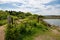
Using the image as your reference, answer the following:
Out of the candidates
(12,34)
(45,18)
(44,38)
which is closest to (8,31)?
(12,34)

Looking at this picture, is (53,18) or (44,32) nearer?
(44,32)

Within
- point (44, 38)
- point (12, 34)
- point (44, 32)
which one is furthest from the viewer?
point (44, 32)

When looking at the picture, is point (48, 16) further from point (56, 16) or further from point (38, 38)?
point (38, 38)

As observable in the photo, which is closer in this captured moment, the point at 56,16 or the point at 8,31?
the point at 8,31

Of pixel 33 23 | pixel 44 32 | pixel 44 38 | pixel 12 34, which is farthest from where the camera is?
pixel 33 23

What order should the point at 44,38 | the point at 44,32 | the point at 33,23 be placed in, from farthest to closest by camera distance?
the point at 33,23, the point at 44,32, the point at 44,38

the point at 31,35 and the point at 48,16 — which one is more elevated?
the point at 48,16

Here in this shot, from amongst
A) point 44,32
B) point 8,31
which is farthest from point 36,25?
point 8,31

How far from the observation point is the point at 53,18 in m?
11.1

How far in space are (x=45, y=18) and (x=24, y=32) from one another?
8.51 feet

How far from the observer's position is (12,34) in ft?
25.8

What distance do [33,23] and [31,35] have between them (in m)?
1.61

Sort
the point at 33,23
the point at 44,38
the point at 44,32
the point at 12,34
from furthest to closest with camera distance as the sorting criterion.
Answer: the point at 33,23 < the point at 44,32 < the point at 44,38 < the point at 12,34

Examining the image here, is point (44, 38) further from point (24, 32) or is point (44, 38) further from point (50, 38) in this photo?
point (24, 32)
